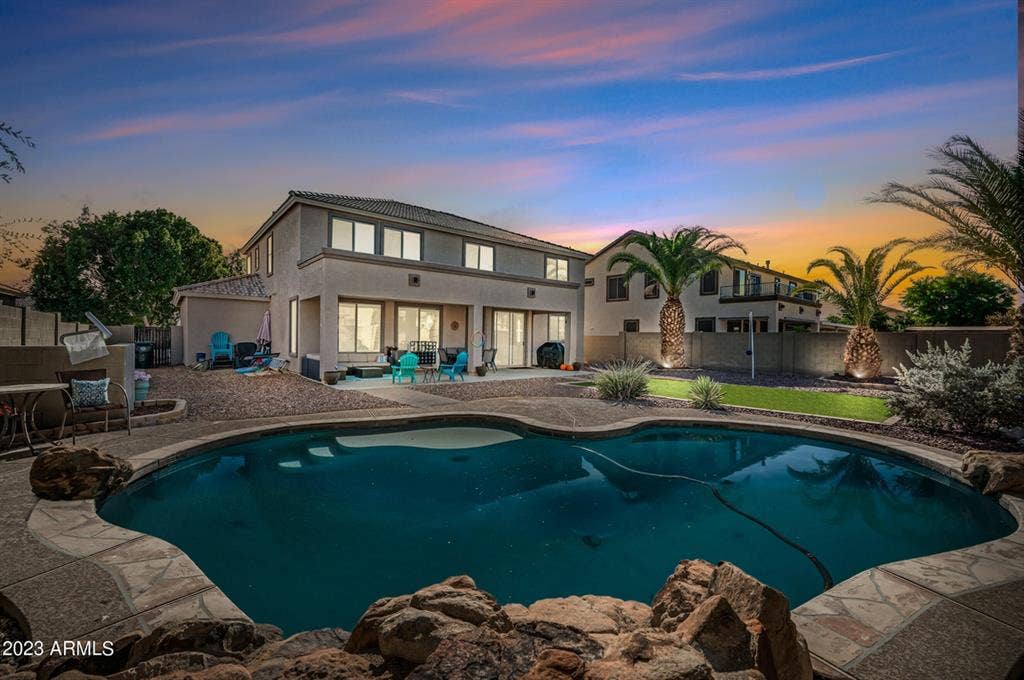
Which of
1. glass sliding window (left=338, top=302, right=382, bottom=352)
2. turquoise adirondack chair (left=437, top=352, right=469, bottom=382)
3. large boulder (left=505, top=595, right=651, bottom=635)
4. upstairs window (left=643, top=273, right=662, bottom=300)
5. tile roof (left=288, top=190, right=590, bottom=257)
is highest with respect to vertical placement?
tile roof (left=288, top=190, right=590, bottom=257)

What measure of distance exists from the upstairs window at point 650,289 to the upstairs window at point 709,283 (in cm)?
298

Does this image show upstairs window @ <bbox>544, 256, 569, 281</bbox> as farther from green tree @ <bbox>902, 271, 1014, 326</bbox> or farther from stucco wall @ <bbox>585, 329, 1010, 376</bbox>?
green tree @ <bbox>902, 271, 1014, 326</bbox>

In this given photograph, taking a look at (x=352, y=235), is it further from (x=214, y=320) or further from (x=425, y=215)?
(x=214, y=320)

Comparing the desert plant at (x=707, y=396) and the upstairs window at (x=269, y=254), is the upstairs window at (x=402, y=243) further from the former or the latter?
the desert plant at (x=707, y=396)

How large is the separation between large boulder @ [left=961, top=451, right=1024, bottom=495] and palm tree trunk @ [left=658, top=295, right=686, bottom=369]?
1452 centimetres

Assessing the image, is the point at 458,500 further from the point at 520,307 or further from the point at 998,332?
the point at 998,332

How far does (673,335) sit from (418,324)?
1207 cm

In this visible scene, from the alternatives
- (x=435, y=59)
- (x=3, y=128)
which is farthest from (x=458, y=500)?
(x=435, y=59)

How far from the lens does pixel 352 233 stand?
15430 mm

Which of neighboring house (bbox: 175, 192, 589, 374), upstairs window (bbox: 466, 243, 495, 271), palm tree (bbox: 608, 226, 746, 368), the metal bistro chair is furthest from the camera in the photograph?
palm tree (bbox: 608, 226, 746, 368)

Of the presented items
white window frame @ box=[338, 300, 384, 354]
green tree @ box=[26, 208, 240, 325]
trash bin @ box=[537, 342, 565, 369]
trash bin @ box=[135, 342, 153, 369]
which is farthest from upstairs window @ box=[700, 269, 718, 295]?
green tree @ box=[26, 208, 240, 325]

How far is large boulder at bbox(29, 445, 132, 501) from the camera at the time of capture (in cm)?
420

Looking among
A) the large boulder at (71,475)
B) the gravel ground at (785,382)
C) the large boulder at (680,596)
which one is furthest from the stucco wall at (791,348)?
the large boulder at (71,475)

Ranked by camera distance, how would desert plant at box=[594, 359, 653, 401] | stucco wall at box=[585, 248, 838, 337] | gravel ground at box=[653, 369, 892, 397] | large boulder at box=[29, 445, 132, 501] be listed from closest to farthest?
large boulder at box=[29, 445, 132, 501] → desert plant at box=[594, 359, 653, 401] → gravel ground at box=[653, 369, 892, 397] → stucco wall at box=[585, 248, 838, 337]
